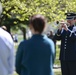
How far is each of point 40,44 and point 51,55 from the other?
9.1 inches

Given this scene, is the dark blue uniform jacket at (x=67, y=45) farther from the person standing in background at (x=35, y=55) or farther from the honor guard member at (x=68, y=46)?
the person standing in background at (x=35, y=55)

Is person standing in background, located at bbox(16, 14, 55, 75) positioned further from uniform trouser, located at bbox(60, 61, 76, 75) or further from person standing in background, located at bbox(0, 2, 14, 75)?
uniform trouser, located at bbox(60, 61, 76, 75)

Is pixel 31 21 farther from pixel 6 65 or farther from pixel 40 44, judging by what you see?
pixel 6 65

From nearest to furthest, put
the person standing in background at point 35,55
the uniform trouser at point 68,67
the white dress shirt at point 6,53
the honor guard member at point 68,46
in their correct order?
the white dress shirt at point 6,53
the person standing in background at point 35,55
the honor guard member at point 68,46
the uniform trouser at point 68,67

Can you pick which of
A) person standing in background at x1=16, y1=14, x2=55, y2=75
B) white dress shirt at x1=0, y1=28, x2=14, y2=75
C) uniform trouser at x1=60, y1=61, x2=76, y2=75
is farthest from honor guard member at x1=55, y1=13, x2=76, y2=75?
white dress shirt at x1=0, y1=28, x2=14, y2=75

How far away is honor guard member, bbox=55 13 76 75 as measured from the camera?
8469 mm

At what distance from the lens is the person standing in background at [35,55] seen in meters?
5.36

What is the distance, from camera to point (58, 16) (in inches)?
699

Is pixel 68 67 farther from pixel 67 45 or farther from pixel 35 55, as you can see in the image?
pixel 35 55

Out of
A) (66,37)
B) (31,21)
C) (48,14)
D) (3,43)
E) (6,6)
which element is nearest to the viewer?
(3,43)

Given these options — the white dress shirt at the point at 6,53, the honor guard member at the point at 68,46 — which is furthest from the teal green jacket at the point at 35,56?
the honor guard member at the point at 68,46

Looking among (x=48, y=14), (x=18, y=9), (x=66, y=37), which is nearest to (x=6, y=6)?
(x=18, y=9)

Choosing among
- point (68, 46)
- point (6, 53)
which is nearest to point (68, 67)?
point (68, 46)

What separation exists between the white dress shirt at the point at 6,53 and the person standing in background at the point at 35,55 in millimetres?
477
